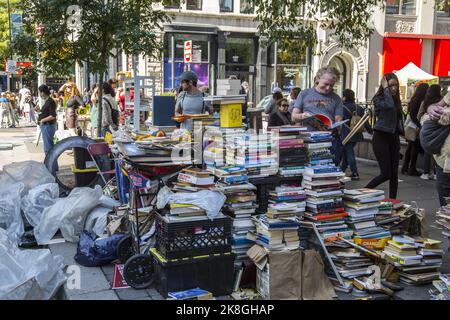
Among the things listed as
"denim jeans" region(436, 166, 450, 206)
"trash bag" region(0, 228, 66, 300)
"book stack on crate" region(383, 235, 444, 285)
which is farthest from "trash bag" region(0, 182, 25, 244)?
"denim jeans" region(436, 166, 450, 206)

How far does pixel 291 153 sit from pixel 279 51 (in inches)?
839

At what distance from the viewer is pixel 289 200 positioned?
15.1ft

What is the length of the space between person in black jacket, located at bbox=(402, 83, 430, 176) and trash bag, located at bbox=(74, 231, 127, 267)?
721 centimetres

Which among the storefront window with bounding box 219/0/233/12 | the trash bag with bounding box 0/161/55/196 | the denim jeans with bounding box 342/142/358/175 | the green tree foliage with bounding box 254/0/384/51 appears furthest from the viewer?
the storefront window with bounding box 219/0/233/12

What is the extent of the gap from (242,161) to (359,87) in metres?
23.5

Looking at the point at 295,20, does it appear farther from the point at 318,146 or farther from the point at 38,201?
the point at 38,201

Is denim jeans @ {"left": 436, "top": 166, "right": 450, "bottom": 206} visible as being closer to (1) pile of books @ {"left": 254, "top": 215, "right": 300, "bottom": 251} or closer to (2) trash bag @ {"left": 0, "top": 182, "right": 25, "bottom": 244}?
(1) pile of books @ {"left": 254, "top": 215, "right": 300, "bottom": 251}

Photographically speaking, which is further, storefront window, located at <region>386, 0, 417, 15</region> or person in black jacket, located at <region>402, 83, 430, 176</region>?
storefront window, located at <region>386, 0, 417, 15</region>

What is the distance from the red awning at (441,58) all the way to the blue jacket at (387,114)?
23.0 meters

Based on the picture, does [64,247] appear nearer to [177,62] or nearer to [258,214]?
[258,214]

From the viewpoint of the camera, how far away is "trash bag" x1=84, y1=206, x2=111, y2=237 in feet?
18.4

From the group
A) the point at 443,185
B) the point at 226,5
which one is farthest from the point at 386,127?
the point at 226,5

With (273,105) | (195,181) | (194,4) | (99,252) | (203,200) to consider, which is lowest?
(99,252)
